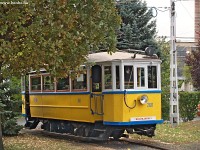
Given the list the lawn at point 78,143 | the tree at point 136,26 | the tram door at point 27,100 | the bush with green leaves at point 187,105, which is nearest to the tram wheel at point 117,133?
the lawn at point 78,143

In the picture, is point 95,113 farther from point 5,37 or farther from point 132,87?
point 5,37

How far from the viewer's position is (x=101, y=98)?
1362 cm

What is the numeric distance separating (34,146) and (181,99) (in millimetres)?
12319

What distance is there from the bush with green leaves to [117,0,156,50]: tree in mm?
3659

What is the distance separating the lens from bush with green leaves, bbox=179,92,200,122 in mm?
23375

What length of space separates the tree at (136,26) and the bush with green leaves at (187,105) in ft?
12.0

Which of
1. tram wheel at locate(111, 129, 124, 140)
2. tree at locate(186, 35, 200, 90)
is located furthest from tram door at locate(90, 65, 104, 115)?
tree at locate(186, 35, 200, 90)

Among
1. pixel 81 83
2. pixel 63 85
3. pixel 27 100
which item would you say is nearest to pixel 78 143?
pixel 81 83

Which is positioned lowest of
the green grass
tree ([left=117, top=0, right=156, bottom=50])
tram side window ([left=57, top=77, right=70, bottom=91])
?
the green grass

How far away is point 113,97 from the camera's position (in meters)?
13.2

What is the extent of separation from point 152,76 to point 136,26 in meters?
11.6

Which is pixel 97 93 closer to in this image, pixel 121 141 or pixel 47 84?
pixel 121 141

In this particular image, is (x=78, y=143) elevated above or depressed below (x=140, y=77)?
below

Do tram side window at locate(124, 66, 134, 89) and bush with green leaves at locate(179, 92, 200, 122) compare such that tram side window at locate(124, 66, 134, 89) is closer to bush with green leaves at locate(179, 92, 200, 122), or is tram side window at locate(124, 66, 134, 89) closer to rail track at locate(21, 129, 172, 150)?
rail track at locate(21, 129, 172, 150)
